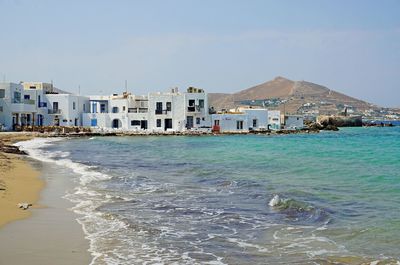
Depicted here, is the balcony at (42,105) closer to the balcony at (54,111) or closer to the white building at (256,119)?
the balcony at (54,111)

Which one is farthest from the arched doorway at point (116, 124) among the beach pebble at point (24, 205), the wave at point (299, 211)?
the beach pebble at point (24, 205)

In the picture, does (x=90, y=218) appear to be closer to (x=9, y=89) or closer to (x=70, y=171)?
(x=70, y=171)

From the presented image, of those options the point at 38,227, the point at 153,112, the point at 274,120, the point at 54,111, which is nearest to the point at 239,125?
the point at 274,120

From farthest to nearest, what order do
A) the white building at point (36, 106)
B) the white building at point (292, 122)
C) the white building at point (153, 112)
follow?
the white building at point (292, 122) → the white building at point (153, 112) → the white building at point (36, 106)

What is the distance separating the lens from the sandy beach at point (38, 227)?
773 cm

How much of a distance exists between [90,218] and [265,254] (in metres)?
4.41

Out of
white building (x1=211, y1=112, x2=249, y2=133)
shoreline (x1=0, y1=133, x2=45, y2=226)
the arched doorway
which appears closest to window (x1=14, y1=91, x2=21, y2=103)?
the arched doorway

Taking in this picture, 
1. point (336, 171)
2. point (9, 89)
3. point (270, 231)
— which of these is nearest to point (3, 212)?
point (270, 231)

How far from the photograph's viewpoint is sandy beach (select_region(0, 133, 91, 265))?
7730 mm

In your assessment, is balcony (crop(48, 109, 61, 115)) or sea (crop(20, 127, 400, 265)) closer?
sea (crop(20, 127, 400, 265))

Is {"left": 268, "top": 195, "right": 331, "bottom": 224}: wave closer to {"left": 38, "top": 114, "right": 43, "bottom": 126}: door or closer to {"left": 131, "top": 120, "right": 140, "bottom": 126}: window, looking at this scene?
{"left": 131, "top": 120, "right": 140, "bottom": 126}: window

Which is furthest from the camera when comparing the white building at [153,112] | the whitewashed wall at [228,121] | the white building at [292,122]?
the white building at [292,122]

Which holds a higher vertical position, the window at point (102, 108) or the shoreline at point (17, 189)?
the window at point (102, 108)

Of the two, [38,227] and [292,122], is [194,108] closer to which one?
[292,122]
